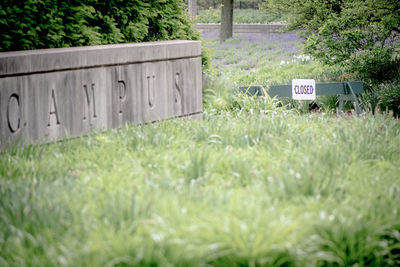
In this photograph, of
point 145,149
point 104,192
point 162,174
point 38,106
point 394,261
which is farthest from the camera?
point 38,106

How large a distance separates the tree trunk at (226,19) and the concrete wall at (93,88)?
19.9 meters

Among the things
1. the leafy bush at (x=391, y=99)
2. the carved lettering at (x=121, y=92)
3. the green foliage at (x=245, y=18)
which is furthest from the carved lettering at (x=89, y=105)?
the green foliage at (x=245, y=18)

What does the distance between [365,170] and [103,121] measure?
9.35 feet

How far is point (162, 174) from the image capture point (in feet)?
11.2

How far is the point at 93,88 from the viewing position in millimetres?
5039

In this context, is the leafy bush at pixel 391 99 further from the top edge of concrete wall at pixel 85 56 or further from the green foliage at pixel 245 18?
the green foliage at pixel 245 18

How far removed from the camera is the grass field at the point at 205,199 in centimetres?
235

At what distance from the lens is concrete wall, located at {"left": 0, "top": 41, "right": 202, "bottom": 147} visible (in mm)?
4383

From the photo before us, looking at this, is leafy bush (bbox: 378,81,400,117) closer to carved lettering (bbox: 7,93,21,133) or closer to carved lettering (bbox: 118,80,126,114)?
carved lettering (bbox: 118,80,126,114)

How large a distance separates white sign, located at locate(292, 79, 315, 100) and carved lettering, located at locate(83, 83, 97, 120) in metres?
3.93

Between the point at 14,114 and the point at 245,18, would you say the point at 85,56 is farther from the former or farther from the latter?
the point at 245,18

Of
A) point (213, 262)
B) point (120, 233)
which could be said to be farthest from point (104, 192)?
point (213, 262)

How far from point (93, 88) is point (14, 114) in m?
0.93

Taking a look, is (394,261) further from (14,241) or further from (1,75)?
(1,75)
